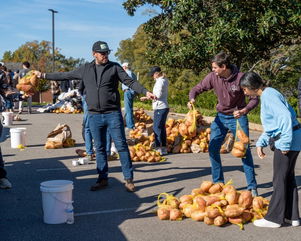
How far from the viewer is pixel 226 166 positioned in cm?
919

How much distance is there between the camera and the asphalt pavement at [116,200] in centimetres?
505

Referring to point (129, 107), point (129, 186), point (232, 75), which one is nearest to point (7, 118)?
point (129, 107)

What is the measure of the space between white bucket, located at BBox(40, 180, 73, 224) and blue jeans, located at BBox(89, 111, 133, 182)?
172 cm

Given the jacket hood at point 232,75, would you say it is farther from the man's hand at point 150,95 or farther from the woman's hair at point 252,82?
→ the woman's hair at point 252,82

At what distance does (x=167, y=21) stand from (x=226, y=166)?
7035 millimetres

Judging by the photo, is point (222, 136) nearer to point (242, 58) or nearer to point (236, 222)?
point (236, 222)

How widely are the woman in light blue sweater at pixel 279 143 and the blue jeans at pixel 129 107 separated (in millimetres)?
8594

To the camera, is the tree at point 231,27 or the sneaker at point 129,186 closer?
the sneaker at point 129,186

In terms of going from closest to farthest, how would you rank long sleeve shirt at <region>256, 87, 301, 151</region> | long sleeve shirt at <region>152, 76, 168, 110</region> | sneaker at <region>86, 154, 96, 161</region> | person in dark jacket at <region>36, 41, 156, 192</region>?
long sleeve shirt at <region>256, 87, 301, 151</region>, person in dark jacket at <region>36, 41, 156, 192</region>, sneaker at <region>86, 154, 96, 161</region>, long sleeve shirt at <region>152, 76, 168, 110</region>

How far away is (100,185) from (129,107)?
22.5 feet

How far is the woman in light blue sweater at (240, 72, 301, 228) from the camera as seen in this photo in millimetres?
4906

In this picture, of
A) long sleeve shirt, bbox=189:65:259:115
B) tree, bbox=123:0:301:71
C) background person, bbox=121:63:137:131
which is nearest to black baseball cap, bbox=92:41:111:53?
long sleeve shirt, bbox=189:65:259:115

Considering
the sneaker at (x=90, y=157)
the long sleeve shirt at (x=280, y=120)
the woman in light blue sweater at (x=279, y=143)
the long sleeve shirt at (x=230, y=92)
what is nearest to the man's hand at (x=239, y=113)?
the long sleeve shirt at (x=230, y=92)

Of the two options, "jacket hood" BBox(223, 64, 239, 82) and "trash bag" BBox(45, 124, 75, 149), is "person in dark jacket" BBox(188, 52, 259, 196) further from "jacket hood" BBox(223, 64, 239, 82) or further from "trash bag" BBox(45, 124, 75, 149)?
"trash bag" BBox(45, 124, 75, 149)
